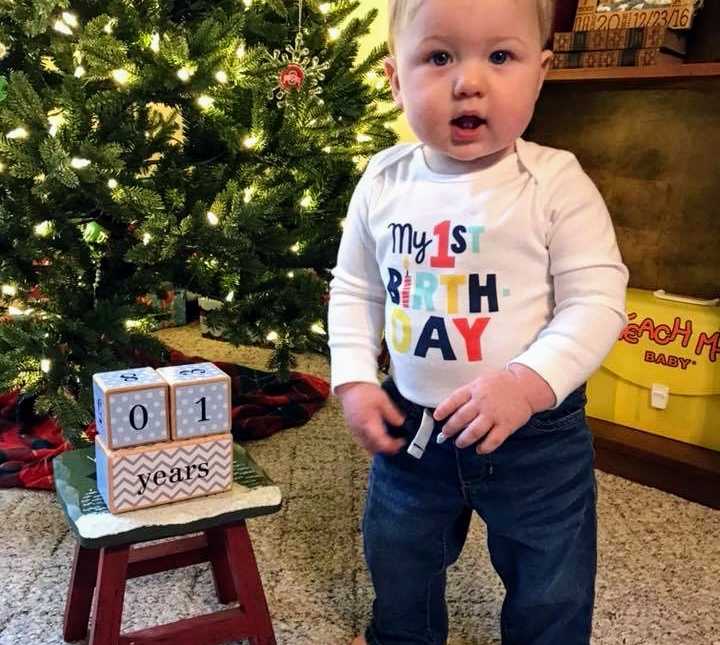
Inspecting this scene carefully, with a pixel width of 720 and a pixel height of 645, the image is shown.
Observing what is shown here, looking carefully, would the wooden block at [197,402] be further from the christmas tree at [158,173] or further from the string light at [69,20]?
the string light at [69,20]

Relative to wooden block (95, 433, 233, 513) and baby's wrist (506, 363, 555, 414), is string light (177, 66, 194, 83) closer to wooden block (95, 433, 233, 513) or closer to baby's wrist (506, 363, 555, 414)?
wooden block (95, 433, 233, 513)

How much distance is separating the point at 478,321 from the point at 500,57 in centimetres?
24

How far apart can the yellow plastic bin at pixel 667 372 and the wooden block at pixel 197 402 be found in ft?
2.95

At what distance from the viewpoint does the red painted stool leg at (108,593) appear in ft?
2.67

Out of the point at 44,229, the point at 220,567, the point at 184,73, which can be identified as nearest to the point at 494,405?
the point at 220,567

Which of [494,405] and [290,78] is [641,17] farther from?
[494,405]

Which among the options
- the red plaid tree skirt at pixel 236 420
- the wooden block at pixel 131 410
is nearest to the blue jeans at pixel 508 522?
the wooden block at pixel 131 410

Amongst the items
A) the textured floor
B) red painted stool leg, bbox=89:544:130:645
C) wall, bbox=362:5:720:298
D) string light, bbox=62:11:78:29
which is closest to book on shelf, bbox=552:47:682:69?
wall, bbox=362:5:720:298

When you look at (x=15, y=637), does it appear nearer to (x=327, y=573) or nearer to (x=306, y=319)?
(x=327, y=573)

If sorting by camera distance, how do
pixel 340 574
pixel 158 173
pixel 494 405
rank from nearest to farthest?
1. pixel 494 405
2. pixel 340 574
3. pixel 158 173

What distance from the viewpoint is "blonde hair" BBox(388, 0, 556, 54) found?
0.69 meters

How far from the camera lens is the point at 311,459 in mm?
1431

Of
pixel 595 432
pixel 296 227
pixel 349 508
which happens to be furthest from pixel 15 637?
pixel 595 432

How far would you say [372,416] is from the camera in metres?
0.78
